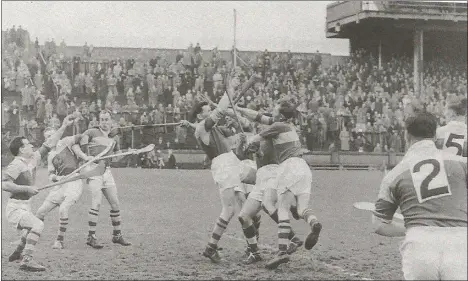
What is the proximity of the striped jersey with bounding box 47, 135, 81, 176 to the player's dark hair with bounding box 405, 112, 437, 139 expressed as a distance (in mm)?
4748

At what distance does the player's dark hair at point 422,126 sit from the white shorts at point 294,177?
8.28 feet

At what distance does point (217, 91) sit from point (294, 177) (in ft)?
19.1

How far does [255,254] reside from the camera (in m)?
6.02

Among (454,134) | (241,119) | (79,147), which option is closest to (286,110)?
(241,119)

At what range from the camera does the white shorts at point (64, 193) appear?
22.1 feet

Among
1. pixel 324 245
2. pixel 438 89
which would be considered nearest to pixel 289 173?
pixel 324 245

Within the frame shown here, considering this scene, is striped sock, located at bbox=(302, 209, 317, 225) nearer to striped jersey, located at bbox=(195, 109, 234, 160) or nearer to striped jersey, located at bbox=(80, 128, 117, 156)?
striped jersey, located at bbox=(195, 109, 234, 160)

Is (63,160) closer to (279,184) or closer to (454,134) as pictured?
(279,184)

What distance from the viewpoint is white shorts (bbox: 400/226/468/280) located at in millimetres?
2908

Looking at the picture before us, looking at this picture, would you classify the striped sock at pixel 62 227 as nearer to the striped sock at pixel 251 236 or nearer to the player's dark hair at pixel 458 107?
the striped sock at pixel 251 236

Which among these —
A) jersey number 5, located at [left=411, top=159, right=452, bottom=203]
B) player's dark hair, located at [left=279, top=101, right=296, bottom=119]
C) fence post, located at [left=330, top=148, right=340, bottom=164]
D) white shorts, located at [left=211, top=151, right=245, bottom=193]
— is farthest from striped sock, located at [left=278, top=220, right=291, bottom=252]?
fence post, located at [left=330, top=148, right=340, bottom=164]

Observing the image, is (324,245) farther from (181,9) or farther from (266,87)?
(266,87)

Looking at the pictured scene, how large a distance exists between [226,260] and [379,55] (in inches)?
495

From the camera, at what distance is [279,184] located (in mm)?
5832
